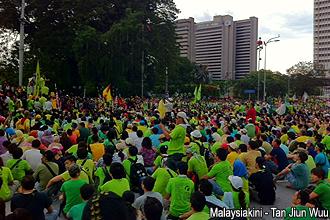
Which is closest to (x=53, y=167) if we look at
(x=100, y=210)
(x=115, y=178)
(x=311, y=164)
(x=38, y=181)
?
(x=38, y=181)

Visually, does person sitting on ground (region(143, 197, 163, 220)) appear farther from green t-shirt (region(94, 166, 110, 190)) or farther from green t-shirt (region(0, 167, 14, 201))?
green t-shirt (region(0, 167, 14, 201))

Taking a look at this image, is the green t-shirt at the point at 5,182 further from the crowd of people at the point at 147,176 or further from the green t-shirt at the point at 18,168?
the green t-shirt at the point at 18,168

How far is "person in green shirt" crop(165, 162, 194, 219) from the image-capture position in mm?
6781

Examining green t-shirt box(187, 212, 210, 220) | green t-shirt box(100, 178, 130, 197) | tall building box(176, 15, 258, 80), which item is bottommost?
green t-shirt box(187, 212, 210, 220)

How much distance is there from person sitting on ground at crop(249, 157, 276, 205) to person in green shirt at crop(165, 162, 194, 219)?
241cm

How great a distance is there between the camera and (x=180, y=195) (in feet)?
22.3

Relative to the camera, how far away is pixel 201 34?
117562mm

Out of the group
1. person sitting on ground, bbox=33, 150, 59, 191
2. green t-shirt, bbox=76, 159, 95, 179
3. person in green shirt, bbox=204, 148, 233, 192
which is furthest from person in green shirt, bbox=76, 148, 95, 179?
person in green shirt, bbox=204, 148, 233, 192

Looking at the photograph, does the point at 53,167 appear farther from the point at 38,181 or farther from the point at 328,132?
the point at 328,132

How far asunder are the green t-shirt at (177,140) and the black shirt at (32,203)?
387cm

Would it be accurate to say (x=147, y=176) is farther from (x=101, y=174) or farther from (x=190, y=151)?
(x=190, y=151)

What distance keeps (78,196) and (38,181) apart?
5.67 ft

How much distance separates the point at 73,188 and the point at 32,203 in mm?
1056

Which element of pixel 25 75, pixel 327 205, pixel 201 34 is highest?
pixel 201 34
